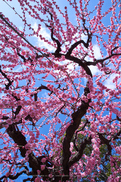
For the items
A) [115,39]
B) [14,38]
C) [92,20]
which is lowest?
[14,38]

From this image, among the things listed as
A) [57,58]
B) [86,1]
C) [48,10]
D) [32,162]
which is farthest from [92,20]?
[32,162]

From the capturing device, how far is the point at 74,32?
5.47 m

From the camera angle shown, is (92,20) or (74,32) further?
(92,20)

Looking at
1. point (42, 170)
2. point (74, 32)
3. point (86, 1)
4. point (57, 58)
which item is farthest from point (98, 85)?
point (86, 1)

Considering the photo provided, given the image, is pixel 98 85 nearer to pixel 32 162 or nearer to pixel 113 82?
pixel 113 82

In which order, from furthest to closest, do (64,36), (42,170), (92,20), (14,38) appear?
1. (92,20)
2. (64,36)
3. (14,38)
4. (42,170)

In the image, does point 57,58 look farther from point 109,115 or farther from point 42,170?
point 42,170

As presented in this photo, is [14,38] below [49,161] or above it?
above

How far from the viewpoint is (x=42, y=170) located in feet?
13.5

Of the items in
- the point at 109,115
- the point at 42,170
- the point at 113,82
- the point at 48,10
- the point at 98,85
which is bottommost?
the point at 42,170

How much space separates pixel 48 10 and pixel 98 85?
3.45m

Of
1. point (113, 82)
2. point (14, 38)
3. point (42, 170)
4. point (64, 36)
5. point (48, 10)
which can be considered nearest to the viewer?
point (42, 170)

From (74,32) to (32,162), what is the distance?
535 cm

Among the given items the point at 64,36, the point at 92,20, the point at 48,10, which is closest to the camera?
the point at 48,10
